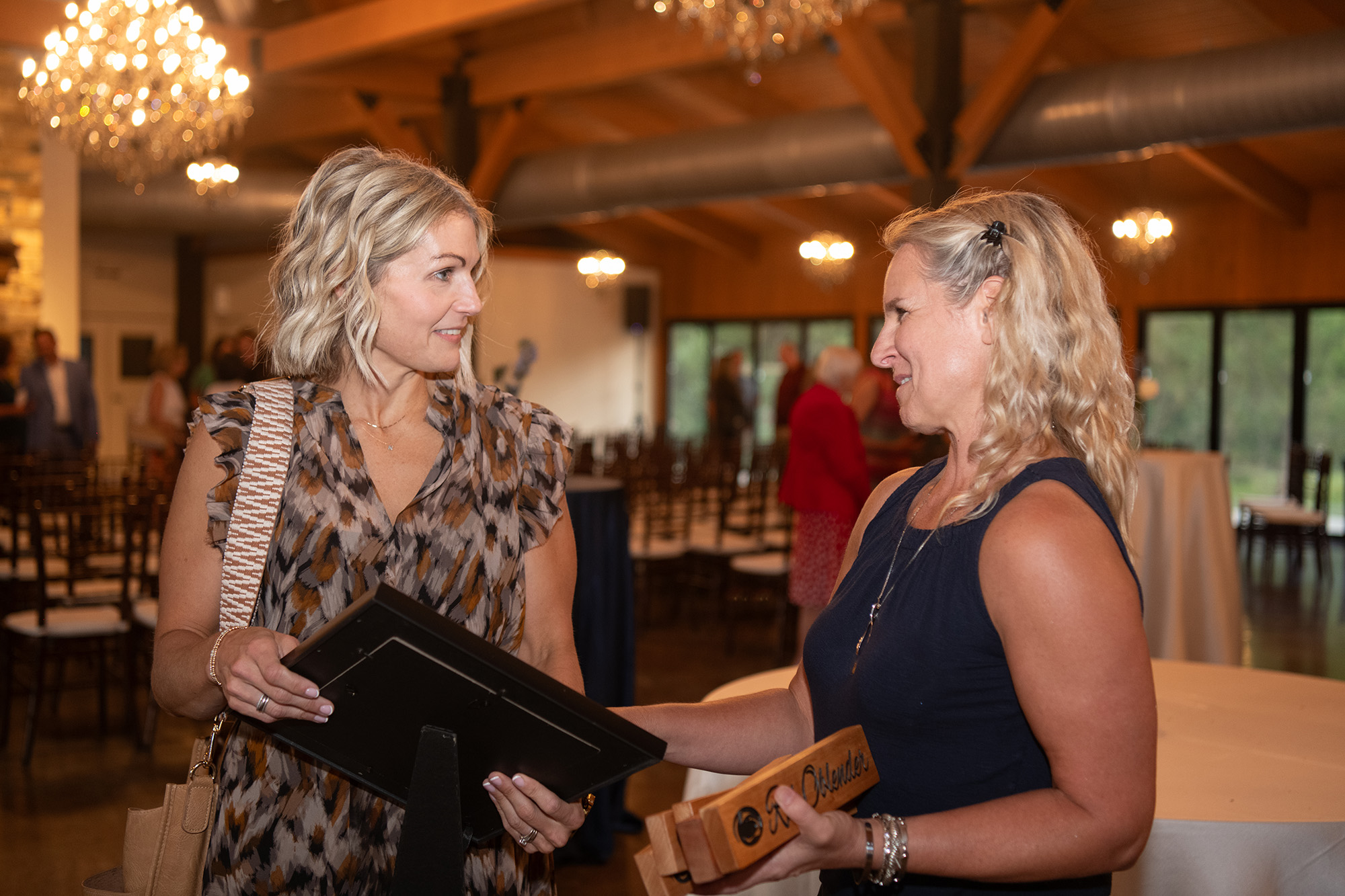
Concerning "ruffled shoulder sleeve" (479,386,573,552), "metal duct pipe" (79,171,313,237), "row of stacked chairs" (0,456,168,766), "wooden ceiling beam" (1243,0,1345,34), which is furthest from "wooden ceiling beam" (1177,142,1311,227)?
"ruffled shoulder sleeve" (479,386,573,552)

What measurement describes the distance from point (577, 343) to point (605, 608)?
1405 centimetres

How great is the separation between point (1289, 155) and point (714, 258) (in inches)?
340

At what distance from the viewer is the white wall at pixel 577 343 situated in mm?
16781

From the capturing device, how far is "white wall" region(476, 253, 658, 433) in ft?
55.1

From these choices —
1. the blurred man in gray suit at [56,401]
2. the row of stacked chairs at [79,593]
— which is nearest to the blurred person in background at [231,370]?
the blurred man in gray suit at [56,401]

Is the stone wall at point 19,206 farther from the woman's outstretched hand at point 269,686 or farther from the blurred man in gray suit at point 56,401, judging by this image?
the woman's outstretched hand at point 269,686

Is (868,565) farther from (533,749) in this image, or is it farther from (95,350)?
(95,350)

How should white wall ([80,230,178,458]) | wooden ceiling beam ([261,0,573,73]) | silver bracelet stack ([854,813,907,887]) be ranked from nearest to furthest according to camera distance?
silver bracelet stack ([854,813,907,887]), wooden ceiling beam ([261,0,573,73]), white wall ([80,230,178,458])

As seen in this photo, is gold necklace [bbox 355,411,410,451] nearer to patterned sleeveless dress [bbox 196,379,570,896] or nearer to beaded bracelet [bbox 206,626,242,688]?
patterned sleeveless dress [bbox 196,379,570,896]

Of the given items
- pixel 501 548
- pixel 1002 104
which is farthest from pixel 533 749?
pixel 1002 104

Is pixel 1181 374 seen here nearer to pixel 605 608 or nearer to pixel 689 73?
pixel 689 73

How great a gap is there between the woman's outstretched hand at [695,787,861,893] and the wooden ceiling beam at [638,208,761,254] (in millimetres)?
15805

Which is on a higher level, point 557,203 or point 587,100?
point 587,100

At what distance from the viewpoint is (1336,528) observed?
40.8 ft
